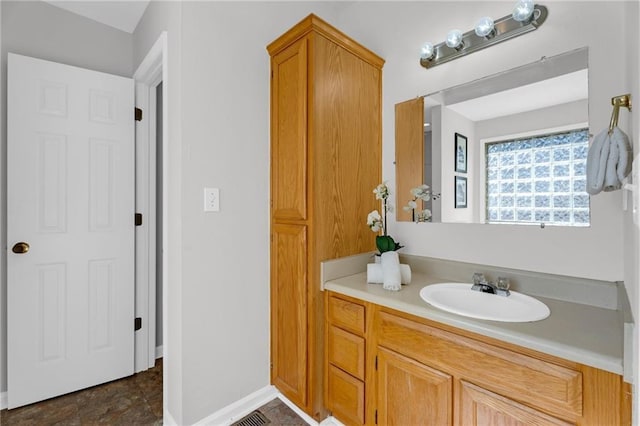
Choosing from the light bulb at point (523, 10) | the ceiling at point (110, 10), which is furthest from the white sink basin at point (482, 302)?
the ceiling at point (110, 10)

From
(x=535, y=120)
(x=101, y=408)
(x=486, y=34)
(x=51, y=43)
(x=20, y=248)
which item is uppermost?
(x=51, y=43)

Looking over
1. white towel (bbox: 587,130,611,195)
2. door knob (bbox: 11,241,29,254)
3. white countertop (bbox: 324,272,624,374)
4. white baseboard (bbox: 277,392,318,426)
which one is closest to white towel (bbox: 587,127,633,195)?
white towel (bbox: 587,130,611,195)

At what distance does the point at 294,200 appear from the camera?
1588mm

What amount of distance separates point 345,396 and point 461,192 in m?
1.20

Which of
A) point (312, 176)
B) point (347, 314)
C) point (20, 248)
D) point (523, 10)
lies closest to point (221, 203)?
point (312, 176)

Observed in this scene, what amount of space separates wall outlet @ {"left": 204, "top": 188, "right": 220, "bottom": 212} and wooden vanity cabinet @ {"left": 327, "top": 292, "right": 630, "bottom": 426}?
93 cm

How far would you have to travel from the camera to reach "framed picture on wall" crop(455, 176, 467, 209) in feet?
5.01

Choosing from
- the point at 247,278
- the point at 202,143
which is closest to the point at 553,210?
the point at 247,278

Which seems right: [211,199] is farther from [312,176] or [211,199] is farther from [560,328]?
[560,328]

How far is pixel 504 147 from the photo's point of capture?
54.8 inches

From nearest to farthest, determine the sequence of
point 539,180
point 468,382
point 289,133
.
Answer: point 468,382 → point 539,180 → point 289,133

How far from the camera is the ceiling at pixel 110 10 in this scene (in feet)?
6.26

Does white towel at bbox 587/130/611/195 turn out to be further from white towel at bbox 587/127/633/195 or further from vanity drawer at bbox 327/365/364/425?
vanity drawer at bbox 327/365/364/425

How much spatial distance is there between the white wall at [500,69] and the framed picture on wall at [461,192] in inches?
4.4
